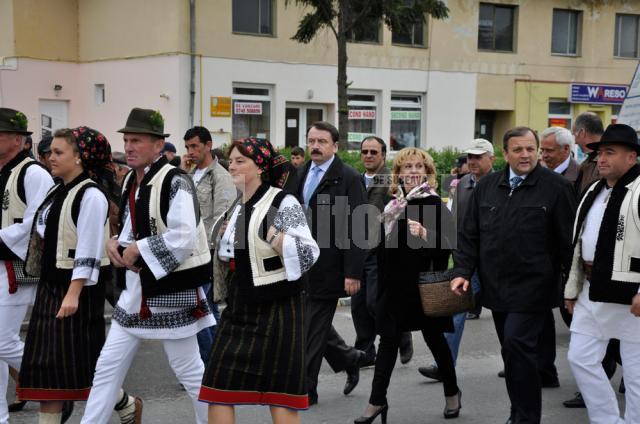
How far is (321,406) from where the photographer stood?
21.2 feet

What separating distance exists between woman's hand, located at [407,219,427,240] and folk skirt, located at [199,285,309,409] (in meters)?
1.43

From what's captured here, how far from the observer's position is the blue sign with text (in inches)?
1129

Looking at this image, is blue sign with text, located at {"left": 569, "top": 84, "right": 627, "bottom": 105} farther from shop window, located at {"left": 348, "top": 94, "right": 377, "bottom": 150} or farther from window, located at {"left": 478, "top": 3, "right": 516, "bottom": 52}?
shop window, located at {"left": 348, "top": 94, "right": 377, "bottom": 150}

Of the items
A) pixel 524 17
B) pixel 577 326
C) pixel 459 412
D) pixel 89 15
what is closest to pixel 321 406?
pixel 459 412

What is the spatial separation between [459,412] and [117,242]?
9.32 feet

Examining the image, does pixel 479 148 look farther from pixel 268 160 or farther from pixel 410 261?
pixel 268 160

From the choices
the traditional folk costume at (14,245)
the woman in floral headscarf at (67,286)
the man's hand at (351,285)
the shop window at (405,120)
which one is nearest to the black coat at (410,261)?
the man's hand at (351,285)

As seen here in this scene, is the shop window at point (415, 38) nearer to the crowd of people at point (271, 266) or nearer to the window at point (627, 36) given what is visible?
the window at point (627, 36)

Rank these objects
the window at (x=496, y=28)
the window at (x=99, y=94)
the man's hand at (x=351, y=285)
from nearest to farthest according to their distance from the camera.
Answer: the man's hand at (x=351, y=285) → the window at (x=99, y=94) → the window at (x=496, y=28)

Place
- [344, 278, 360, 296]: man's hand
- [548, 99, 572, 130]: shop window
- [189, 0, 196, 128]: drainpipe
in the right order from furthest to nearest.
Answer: [548, 99, 572, 130]: shop window → [189, 0, 196, 128]: drainpipe → [344, 278, 360, 296]: man's hand

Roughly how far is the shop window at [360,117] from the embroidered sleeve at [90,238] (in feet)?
65.4

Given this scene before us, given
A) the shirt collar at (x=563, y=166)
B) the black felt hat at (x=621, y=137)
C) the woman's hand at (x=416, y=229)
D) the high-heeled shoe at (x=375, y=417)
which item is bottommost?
the high-heeled shoe at (x=375, y=417)

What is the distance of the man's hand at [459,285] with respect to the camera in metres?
5.74

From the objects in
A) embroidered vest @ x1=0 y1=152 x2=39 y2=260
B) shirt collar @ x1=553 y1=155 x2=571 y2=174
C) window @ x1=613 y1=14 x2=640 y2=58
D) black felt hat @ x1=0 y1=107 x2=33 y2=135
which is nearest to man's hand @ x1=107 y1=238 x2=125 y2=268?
embroidered vest @ x1=0 y1=152 x2=39 y2=260
